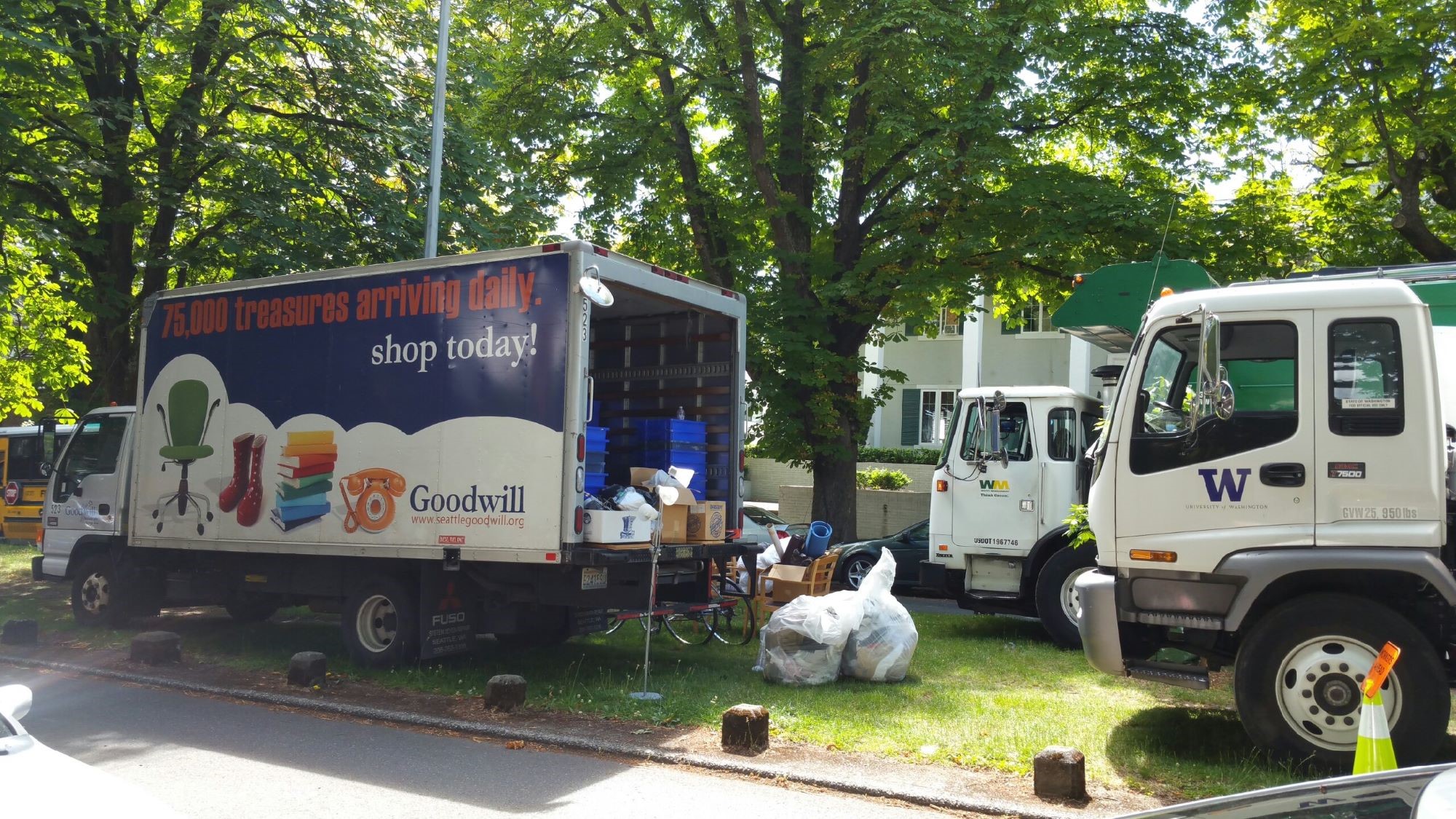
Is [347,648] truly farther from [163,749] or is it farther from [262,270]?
[262,270]

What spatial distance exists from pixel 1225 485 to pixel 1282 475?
31 centimetres

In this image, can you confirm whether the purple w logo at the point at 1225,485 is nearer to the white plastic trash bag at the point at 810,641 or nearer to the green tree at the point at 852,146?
the white plastic trash bag at the point at 810,641

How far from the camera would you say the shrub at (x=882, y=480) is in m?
29.2

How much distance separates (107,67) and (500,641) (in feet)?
34.6

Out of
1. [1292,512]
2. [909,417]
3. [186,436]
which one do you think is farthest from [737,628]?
[909,417]

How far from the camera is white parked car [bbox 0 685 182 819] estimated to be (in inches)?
128

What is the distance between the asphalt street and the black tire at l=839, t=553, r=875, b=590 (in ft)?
32.4

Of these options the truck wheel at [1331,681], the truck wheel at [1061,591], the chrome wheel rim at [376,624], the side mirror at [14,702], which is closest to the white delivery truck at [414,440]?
the chrome wheel rim at [376,624]

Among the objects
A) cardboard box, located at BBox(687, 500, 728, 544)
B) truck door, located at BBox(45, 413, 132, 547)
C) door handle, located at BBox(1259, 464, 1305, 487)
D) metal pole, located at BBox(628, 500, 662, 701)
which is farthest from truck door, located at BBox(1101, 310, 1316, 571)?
truck door, located at BBox(45, 413, 132, 547)

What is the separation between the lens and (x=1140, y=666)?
7.11m

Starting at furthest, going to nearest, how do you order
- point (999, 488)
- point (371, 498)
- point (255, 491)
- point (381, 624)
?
point (999, 488), point (255, 491), point (381, 624), point (371, 498)

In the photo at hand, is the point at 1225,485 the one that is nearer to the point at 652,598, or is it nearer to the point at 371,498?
the point at 652,598

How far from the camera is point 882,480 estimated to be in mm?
29234

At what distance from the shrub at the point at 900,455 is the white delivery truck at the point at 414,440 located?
20.7 meters
